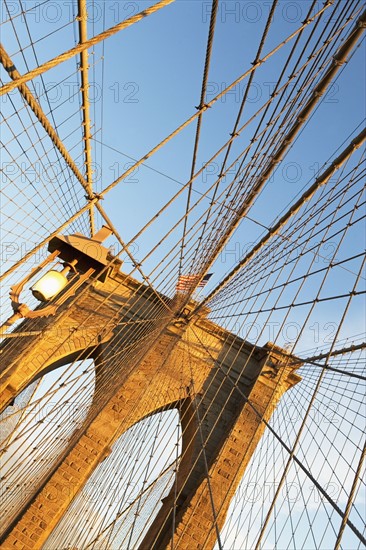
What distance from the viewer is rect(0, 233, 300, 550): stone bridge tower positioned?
7.07m

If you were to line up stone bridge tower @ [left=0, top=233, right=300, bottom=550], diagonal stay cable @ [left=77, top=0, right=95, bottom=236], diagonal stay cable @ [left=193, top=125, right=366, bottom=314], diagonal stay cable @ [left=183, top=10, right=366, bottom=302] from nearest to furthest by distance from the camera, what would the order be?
1. diagonal stay cable @ [left=77, top=0, right=95, bottom=236]
2. diagonal stay cable @ [left=183, top=10, right=366, bottom=302]
3. diagonal stay cable @ [left=193, top=125, right=366, bottom=314]
4. stone bridge tower @ [left=0, top=233, right=300, bottom=550]

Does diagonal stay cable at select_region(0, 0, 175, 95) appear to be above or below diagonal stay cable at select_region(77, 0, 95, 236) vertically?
below

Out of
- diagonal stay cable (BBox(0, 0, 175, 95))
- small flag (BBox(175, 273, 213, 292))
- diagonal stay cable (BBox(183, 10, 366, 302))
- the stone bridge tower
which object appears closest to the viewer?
diagonal stay cable (BBox(0, 0, 175, 95))

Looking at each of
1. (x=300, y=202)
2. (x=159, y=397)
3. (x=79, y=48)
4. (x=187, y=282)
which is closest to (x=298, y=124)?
(x=300, y=202)

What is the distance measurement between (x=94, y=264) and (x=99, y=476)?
5961mm

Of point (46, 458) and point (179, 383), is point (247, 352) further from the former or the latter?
point (46, 458)

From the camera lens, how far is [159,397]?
9.09m

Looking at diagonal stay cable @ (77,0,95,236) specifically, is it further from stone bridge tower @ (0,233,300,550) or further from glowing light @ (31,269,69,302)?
stone bridge tower @ (0,233,300,550)

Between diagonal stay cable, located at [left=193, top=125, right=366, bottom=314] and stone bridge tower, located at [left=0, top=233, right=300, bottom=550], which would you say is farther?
stone bridge tower, located at [left=0, top=233, right=300, bottom=550]

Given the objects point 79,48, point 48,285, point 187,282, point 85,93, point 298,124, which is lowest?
point 48,285

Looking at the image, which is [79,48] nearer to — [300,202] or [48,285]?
[48,285]

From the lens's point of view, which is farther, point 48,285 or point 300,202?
point 300,202

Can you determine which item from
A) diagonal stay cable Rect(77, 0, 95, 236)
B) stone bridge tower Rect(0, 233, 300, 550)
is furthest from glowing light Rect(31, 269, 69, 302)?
stone bridge tower Rect(0, 233, 300, 550)

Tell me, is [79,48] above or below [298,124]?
below
